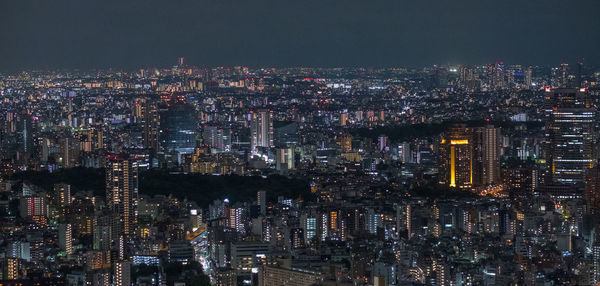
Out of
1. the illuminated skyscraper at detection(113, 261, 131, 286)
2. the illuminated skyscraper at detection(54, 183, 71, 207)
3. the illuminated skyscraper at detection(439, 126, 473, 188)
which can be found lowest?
the illuminated skyscraper at detection(113, 261, 131, 286)

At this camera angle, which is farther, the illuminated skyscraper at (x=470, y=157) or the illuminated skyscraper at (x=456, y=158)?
the illuminated skyscraper at (x=456, y=158)

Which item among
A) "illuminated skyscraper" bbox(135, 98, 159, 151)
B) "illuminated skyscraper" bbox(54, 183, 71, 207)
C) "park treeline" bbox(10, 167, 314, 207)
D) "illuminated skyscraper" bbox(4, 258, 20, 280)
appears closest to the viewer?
"illuminated skyscraper" bbox(4, 258, 20, 280)

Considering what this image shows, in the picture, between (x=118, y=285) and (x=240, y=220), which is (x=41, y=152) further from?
(x=118, y=285)

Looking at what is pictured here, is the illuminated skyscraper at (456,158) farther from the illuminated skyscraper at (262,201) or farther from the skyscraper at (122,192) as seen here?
the skyscraper at (122,192)

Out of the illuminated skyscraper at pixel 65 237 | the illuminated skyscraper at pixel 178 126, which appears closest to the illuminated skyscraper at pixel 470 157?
the illuminated skyscraper at pixel 178 126

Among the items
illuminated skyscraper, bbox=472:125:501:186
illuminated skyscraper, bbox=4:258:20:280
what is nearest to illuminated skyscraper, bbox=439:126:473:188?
illuminated skyscraper, bbox=472:125:501:186

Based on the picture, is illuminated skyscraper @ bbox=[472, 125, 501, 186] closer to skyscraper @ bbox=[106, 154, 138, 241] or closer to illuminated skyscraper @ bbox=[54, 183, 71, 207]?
skyscraper @ bbox=[106, 154, 138, 241]

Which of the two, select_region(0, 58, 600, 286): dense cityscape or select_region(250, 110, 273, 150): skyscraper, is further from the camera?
select_region(250, 110, 273, 150): skyscraper

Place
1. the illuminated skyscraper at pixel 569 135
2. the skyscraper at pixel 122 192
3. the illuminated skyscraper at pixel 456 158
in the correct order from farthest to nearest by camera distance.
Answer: the illuminated skyscraper at pixel 456 158 → the illuminated skyscraper at pixel 569 135 → the skyscraper at pixel 122 192
